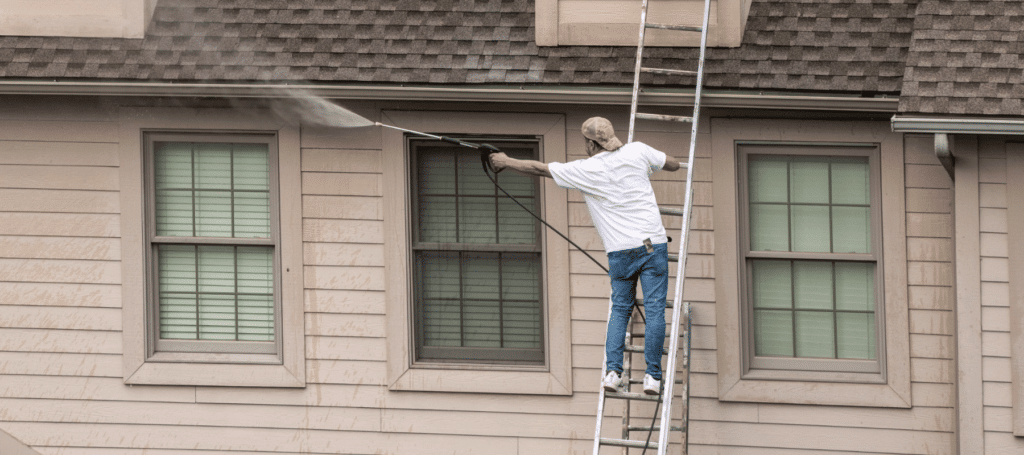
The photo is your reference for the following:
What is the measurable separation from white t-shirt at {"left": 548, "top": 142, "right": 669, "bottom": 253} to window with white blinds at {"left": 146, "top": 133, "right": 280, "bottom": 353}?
106 inches

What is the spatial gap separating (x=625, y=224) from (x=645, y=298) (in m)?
0.48

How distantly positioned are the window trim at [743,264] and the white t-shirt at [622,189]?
1170mm

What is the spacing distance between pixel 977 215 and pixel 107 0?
6.25m

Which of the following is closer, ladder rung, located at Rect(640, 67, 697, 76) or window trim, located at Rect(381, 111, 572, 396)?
ladder rung, located at Rect(640, 67, 697, 76)

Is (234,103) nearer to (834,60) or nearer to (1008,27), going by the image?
(834,60)

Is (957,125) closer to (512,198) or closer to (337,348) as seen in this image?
(512,198)

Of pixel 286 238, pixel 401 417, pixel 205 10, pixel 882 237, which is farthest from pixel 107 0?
pixel 882 237

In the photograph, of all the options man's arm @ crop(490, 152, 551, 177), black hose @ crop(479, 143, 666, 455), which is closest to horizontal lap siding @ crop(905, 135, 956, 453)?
black hose @ crop(479, 143, 666, 455)

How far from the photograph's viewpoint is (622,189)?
22.2 feet

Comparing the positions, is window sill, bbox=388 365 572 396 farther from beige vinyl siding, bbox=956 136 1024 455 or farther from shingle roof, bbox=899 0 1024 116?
shingle roof, bbox=899 0 1024 116

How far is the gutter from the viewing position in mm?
7488

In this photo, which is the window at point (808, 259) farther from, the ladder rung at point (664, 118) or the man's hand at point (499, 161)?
the man's hand at point (499, 161)

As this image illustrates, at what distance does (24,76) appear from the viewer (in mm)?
7957

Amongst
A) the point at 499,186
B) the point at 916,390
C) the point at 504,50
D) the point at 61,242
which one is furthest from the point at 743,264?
the point at 61,242
